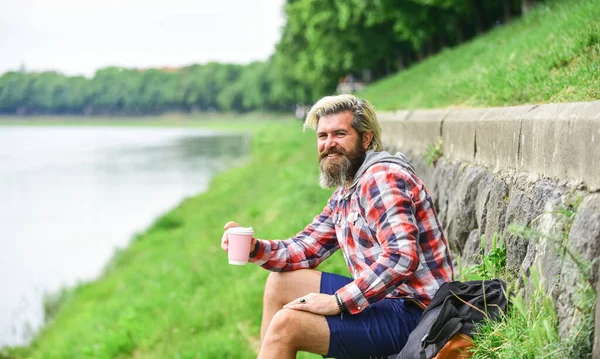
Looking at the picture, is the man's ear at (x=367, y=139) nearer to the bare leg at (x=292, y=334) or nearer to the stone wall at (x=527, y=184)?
the stone wall at (x=527, y=184)

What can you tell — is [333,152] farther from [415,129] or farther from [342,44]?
[342,44]

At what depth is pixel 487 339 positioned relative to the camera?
2.48 meters

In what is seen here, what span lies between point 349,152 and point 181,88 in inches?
3618

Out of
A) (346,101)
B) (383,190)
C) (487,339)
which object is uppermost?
(346,101)

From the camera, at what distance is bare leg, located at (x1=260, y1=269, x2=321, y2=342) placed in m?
3.36

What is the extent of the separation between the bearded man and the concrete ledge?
506mm

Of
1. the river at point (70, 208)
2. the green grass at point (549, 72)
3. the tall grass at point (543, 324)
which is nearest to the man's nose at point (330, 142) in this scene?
the tall grass at point (543, 324)

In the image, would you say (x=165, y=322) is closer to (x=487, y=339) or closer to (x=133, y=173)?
(x=487, y=339)

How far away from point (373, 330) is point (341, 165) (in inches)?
30.2

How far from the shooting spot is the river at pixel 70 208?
40.5 ft

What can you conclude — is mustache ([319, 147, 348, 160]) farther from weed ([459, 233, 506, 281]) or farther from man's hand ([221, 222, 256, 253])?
weed ([459, 233, 506, 281])

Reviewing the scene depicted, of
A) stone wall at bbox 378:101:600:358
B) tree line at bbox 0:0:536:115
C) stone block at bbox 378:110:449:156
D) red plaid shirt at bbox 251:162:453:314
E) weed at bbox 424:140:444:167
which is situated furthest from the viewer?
tree line at bbox 0:0:536:115

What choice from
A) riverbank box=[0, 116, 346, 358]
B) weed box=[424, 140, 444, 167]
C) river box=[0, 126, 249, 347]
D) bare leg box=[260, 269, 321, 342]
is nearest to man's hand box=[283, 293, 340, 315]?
bare leg box=[260, 269, 321, 342]

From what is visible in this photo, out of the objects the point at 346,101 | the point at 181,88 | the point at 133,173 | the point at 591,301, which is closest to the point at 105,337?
the point at 346,101
